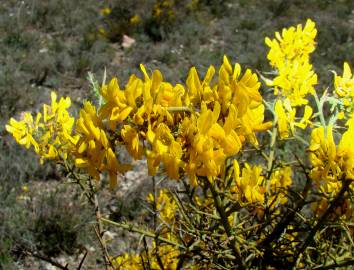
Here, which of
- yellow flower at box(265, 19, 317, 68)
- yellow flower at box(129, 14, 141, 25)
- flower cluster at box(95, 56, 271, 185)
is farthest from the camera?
yellow flower at box(129, 14, 141, 25)

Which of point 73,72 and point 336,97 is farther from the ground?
point 336,97

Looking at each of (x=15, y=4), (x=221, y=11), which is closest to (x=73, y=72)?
(x=15, y=4)

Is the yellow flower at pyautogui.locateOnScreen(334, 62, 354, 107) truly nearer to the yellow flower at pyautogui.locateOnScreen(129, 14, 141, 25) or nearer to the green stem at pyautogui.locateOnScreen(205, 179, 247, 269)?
the green stem at pyautogui.locateOnScreen(205, 179, 247, 269)

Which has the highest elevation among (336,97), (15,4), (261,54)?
(336,97)

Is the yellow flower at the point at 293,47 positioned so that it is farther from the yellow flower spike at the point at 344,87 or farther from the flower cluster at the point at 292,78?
the yellow flower spike at the point at 344,87

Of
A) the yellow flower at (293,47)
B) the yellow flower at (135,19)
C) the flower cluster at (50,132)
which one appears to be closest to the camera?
the flower cluster at (50,132)

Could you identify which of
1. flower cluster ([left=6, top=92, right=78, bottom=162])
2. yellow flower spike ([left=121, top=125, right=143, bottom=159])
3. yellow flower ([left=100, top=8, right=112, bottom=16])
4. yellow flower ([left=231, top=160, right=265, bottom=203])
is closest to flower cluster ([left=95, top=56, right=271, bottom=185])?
yellow flower spike ([left=121, top=125, right=143, bottom=159])

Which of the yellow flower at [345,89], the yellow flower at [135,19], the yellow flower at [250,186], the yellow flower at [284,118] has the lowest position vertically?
the yellow flower at [135,19]

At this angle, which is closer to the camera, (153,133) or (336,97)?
(153,133)

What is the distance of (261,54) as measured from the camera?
696 cm

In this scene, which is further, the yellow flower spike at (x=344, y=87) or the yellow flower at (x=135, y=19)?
the yellow flower at (x=135, y=19)

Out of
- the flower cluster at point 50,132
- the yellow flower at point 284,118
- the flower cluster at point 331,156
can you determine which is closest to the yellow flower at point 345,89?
the yellow flower at point 284,118

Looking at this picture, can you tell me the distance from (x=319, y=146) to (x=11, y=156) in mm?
3550

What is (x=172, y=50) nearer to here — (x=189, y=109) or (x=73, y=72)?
(x=73, y=72)
